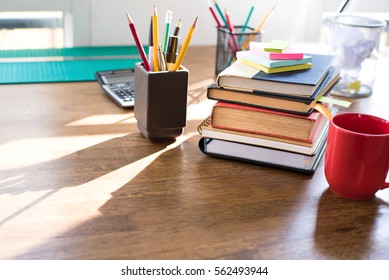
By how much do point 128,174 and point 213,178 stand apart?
0.44 ft

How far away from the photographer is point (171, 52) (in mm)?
1070

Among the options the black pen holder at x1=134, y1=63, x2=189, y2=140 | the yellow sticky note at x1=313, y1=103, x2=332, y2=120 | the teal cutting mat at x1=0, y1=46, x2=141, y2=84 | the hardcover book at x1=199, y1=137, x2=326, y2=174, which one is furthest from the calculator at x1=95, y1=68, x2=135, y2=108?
the yellow sticky note at x1=313, y1=103, x2=332, y2=120

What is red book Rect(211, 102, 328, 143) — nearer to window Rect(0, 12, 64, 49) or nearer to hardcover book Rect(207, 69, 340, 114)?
hardcover book Rect(207, 69, 340, 114)

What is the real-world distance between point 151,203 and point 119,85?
0.52m

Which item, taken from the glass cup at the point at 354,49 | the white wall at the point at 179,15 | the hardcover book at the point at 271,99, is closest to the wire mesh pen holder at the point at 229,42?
the glass cup at the point at 354,49

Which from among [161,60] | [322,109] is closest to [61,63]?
[161,60]

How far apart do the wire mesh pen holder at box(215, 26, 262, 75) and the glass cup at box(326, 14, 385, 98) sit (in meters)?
0.18

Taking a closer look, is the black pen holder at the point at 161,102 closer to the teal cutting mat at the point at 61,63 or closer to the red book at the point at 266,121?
the red book at the point at 266,121

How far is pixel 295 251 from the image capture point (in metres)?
0.77

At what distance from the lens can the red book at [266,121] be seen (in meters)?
0.96

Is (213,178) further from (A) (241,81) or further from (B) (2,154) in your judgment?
(B) (2,154)

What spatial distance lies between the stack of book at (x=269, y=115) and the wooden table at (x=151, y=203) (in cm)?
2

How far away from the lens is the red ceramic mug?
0.87 m
